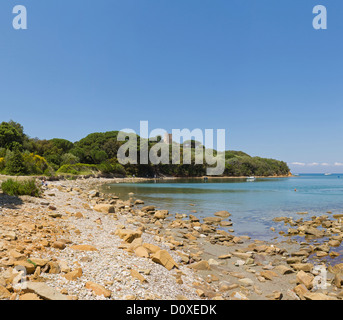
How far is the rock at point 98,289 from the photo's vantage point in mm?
5102

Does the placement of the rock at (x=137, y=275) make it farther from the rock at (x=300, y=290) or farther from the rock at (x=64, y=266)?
the rock at (x=300, y=290)

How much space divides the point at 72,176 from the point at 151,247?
5247 cm

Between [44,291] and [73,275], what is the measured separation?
1018 mm

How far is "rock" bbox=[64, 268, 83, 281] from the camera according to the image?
5551mm

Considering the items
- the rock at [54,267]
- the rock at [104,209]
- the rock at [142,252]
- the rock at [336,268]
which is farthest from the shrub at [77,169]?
the rock at [336,268]

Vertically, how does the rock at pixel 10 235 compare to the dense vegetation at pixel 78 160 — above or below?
below

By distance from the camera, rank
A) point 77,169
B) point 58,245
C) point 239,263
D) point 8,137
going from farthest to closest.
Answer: point 77,169, point 8,137, point 239,263, point 58,245

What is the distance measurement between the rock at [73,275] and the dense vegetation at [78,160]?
1473 inches

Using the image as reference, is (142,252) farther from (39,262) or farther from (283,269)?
(283,269)

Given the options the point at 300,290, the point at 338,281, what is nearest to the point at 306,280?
the point at 300,290

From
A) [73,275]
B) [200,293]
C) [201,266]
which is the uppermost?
[73,275]

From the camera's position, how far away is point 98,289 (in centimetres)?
519
